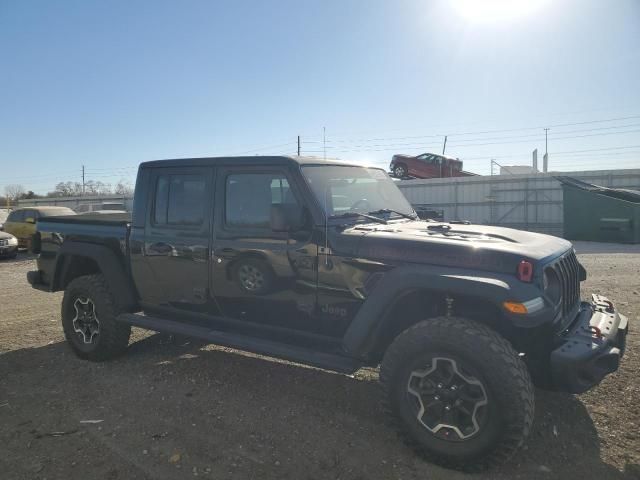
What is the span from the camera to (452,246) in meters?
3.06

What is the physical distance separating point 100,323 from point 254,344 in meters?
1.99

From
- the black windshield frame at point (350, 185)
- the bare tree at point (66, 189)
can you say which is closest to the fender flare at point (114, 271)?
the black windshield frame at point (350, 185)

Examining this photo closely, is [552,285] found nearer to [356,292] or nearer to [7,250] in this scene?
[356,292]

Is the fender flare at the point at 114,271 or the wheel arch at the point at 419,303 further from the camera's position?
the fender flare at the point at 114,271

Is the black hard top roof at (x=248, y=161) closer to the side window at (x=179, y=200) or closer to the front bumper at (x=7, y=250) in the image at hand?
the side window at (x=179, y=200)

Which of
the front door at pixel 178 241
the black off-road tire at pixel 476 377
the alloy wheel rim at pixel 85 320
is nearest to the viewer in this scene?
the black off-road tire at pixel 476 377

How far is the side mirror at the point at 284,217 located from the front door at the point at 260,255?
0.01m

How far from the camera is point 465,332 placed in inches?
114

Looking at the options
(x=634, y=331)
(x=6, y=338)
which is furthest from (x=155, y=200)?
(x=634, y=331)

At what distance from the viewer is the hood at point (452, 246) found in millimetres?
2949

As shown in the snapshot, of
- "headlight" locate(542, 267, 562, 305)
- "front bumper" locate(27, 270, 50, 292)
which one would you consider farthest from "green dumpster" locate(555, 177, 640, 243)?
"front bumper" locate(27, 270, 50, 292)

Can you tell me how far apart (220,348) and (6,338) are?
274 centimetres

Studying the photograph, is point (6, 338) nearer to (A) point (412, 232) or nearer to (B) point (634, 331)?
(A) point (412, 232)

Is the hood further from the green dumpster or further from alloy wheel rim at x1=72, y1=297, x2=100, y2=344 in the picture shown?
the green dumpster
